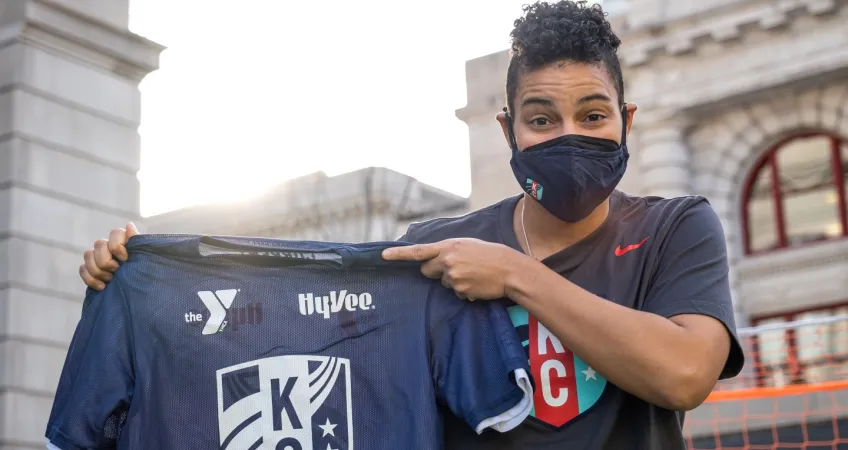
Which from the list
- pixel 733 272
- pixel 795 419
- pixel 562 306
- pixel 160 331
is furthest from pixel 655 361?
pixel 733 272

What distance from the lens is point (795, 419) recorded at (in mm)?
9062

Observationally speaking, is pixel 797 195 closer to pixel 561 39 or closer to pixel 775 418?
pixel 775 418

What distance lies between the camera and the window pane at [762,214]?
727 inches

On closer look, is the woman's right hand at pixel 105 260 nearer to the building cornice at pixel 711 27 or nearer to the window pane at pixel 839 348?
the window pane at pixel 839 348

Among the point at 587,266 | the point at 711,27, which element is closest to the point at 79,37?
the point at 587,266

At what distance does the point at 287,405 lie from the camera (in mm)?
3494

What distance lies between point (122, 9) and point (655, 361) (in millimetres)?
6208

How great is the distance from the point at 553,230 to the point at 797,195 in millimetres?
15972

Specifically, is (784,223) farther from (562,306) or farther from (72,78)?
(562,306)

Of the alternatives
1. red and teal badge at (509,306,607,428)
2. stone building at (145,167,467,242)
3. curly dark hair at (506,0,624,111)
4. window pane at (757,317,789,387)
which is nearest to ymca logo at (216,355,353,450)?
red and teal badge at (509,306,607,428)

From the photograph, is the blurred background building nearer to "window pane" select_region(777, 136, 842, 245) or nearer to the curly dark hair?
"window pane" select_region(777, 136, 842, 245)

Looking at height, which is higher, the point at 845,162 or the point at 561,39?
the point at 845,162

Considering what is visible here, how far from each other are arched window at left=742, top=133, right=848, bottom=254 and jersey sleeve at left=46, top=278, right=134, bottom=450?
1590 cm

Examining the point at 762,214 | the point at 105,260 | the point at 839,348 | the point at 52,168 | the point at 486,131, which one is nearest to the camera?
the point at 105,260
